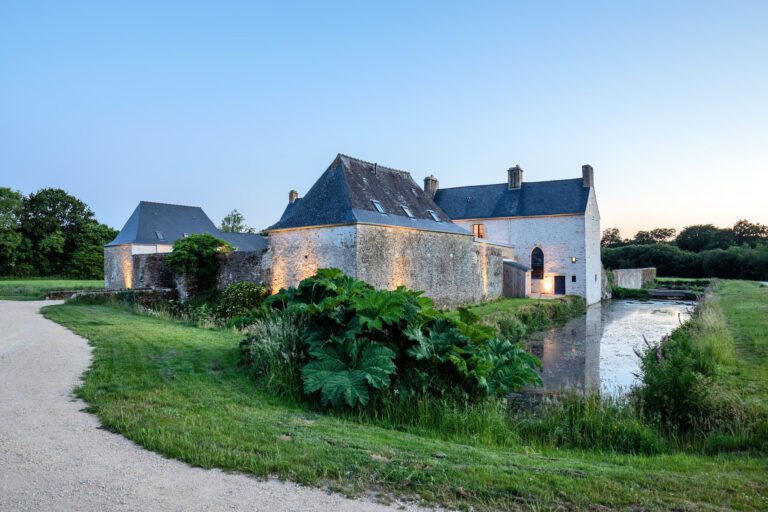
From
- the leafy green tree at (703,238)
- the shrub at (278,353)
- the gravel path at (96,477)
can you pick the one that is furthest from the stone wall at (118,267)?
the leafy green tree at (703,238)

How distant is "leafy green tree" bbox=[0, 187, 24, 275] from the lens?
152 feet

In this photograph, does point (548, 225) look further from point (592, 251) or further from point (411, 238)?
point (411, 238)

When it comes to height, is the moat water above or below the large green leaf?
below

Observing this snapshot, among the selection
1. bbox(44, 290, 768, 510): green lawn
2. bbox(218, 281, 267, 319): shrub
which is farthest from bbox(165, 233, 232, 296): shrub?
bbox(44, 290, 768, 510): green lawn

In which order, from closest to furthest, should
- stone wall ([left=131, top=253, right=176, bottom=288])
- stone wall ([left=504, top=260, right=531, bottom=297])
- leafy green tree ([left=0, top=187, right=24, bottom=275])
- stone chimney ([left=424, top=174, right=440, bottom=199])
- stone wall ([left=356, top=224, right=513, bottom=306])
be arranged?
1. stone wall ([left=356, top=224, right=513, bottom=306])
2. stone wall ([left=131, top=253, right=176, bottom=288])
3. stone wall ([left=504, top=260, right=531, bottom=297])
4. stone chimney ([left=424, top=174, right=440, bottom=199])
5. leafy green tree ([left=0, top=187, right=24, bottom=275])

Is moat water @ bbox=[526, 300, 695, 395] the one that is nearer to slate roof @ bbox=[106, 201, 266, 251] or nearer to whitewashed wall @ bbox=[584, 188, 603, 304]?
whitewashed wall @ bbox=[584, 188, 603, 304]

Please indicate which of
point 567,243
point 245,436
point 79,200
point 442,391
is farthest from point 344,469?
point 79,200

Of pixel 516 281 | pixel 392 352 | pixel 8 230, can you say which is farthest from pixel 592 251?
pixel 8 230

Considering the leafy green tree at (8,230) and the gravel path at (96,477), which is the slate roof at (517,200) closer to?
the gravel path at (96,477)

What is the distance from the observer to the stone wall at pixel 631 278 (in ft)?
131

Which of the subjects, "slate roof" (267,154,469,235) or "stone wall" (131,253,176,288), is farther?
"stone wall" (131,253,176,288)

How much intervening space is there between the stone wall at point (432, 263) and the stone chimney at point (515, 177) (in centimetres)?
941

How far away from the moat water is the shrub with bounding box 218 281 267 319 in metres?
11.3

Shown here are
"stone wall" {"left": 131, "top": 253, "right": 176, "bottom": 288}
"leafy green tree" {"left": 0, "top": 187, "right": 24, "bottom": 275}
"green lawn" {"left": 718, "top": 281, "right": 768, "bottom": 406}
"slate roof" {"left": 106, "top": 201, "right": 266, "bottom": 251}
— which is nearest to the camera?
"green lawn" {"left": 718, "top": 281, "right": 768, "bottom": 406}
